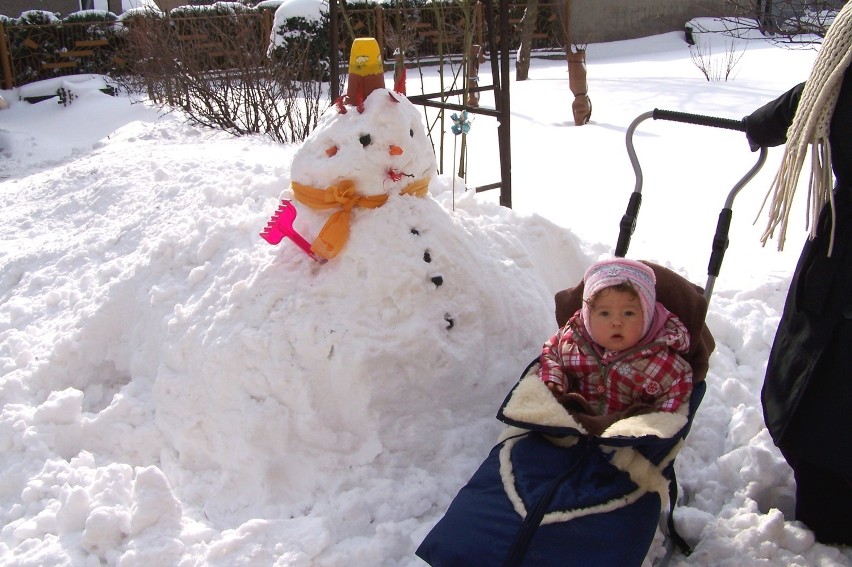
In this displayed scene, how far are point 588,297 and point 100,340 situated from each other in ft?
6.88

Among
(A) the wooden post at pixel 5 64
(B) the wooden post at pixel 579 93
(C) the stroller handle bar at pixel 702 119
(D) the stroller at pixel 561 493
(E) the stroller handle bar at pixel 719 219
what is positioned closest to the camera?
(D) the stroller at pixel 561 493

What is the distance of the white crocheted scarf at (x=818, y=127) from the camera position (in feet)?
5.98

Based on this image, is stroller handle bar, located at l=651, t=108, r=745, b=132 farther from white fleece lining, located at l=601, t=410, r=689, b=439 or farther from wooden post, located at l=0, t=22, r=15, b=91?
wooden post, located at l=0, t=22, r=15, b=91

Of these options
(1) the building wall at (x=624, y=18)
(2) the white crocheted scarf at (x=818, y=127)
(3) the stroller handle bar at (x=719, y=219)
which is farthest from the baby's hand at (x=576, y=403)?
(1) the building wall at (x=624, y=18)

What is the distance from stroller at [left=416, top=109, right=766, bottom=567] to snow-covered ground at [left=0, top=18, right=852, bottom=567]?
38 cm

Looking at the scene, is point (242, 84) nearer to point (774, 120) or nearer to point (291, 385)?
point (291, 385)

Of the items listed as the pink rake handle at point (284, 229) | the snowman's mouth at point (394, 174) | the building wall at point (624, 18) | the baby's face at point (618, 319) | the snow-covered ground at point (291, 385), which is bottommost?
the snow-covered ground at point (291, 385)

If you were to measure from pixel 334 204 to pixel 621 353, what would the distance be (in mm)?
1146

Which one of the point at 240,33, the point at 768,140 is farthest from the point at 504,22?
the point at 240,33

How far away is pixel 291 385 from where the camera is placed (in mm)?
2594

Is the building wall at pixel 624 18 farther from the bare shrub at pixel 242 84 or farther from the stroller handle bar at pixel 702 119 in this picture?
the stroller handle bar at pixel 702 119

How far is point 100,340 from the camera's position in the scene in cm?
317

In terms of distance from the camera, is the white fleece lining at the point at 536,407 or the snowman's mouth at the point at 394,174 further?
the snowman's mouth at the point at 394,174

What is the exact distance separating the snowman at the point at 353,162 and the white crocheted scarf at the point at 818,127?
50.7 inches
